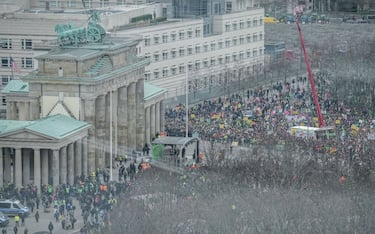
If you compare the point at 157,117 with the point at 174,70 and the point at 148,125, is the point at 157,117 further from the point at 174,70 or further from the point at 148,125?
the point at 174,70

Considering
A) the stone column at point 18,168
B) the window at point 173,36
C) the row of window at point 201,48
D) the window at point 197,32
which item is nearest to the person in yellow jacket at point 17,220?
the stone column at point 18,168

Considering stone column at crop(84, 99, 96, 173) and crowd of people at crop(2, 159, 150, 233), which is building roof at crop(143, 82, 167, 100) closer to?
stone column at crop(84, 99, 96, 173)

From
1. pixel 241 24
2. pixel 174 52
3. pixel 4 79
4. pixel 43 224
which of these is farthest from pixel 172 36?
pixel 43 224

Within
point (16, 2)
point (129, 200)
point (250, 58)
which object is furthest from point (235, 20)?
point (129, 200)

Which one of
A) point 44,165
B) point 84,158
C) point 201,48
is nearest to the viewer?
point 44,165

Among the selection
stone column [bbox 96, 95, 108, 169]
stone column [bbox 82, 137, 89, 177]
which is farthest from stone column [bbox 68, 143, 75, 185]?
stone column [bbox 96, 95, 108, 169]
